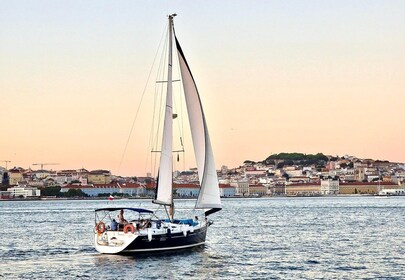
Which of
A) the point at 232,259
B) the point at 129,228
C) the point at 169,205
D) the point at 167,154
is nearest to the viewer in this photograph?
the point at 129,228

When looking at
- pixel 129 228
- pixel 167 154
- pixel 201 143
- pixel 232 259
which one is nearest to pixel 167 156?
pixel 167 154

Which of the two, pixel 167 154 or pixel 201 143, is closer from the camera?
pixel 167 154

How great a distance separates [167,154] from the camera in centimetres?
3161

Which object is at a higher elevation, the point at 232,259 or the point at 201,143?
the point at 201,143

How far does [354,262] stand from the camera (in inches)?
1192

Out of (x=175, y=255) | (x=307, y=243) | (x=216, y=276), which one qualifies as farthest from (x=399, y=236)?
(x=216, y=276)

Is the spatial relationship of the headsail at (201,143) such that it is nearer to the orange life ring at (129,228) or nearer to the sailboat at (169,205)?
the sailboat at (169,205)

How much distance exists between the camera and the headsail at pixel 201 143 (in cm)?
3200

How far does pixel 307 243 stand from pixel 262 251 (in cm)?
430

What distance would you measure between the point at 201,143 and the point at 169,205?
2.53m

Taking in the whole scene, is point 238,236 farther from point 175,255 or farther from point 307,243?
point 175,255

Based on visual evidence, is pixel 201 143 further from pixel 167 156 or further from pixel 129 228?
pixel 129 228

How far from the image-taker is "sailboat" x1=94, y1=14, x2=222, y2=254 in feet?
98.6

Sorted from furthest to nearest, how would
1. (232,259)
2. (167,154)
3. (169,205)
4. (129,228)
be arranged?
(169,205)
(167,154)
(232,259)
(129,228)
